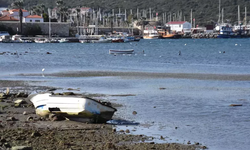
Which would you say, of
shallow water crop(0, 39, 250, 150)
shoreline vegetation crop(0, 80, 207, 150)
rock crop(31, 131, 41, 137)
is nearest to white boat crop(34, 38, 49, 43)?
shallow water crop(0, 39, 250, 150)

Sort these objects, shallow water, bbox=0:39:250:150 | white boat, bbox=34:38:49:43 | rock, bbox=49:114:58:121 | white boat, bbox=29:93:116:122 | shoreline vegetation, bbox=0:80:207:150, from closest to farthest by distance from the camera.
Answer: shoreline vegetation, bbox=0:80:207:150, shallow water, bbox=0:39:250:150, white boat, bbox=29:93:116:122, rock, bbox=49:114:58:121, white boat, bbox=34:38:49:43

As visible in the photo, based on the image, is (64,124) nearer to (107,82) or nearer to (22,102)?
(22,102)

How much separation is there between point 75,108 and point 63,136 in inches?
93.8

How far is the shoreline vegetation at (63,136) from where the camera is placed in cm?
1405

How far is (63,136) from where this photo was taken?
1519 cm

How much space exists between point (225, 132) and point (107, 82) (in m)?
16.3

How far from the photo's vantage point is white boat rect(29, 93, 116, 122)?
17.4 metres

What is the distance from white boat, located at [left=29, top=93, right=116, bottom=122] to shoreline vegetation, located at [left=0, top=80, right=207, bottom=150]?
304 mm

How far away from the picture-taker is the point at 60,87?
28.8 metres

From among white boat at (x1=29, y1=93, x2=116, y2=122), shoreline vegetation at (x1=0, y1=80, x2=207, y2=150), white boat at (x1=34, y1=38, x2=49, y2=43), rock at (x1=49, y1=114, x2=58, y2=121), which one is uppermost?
white boat at (x1=34, y1=38, x2=49, y2=43)

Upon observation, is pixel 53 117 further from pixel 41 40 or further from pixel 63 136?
pixel 41 40

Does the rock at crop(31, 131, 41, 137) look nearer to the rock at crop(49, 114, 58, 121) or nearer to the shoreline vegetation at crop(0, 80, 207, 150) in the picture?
the shoreline vegetation at crop(0, 80, 207, 150)

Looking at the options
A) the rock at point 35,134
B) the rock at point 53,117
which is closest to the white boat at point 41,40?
the rock at point 53,117

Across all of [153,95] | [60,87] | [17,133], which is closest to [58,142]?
[17,133]
